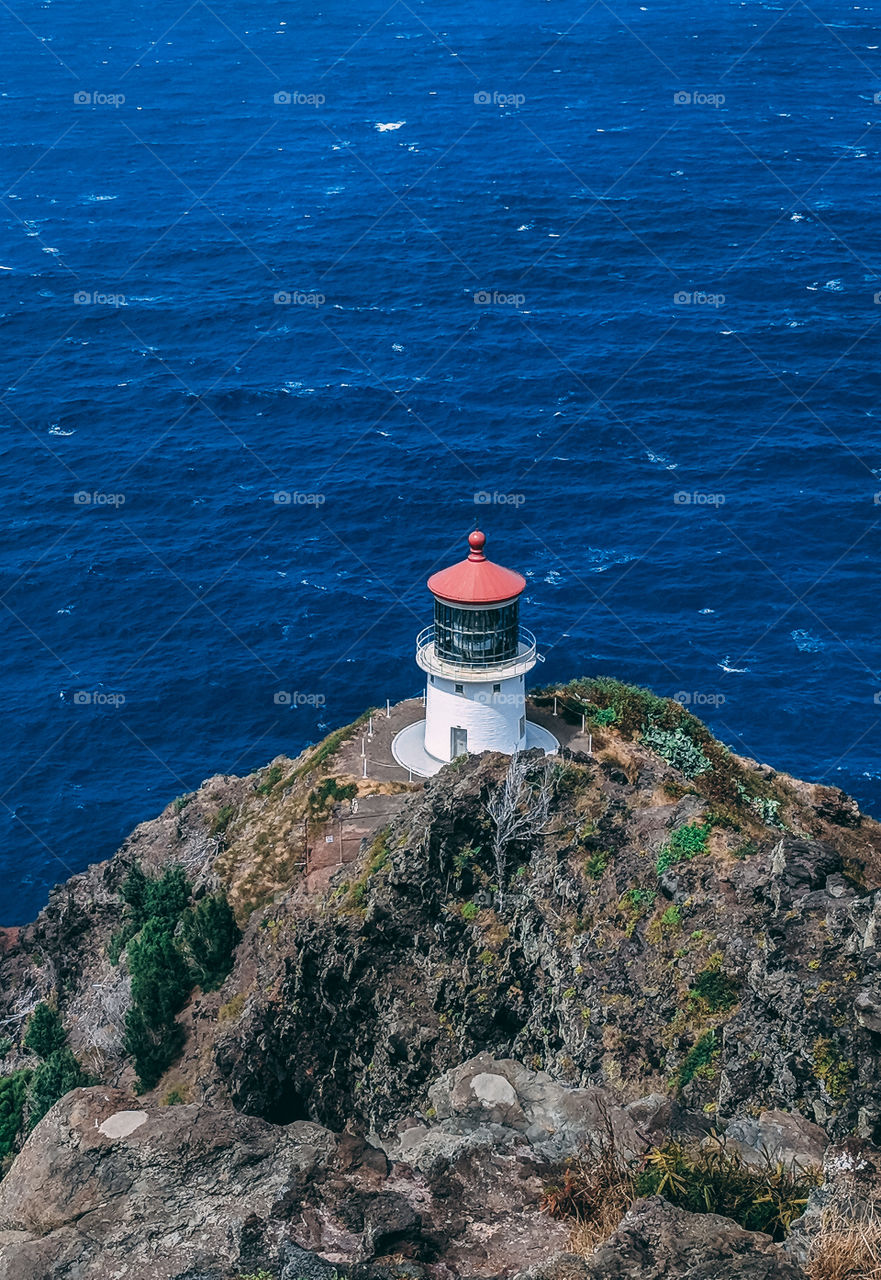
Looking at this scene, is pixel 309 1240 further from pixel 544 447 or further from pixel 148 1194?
pixel 544 447

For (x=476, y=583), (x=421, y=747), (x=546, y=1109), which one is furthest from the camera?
(x=421, y=747)

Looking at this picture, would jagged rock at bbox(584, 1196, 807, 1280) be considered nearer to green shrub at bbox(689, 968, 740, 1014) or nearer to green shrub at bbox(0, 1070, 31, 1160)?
green shrub at bbox(689, 968, 740, 1014)

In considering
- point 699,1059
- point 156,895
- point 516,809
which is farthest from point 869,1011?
point 156,895

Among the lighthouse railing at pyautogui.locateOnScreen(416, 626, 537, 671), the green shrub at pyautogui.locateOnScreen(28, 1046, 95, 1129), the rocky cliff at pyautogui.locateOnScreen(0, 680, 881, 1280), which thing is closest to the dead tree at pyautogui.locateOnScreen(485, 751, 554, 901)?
the rocky cliff at pyautogui.locateOnScreen(0, 680, 881, 1280)

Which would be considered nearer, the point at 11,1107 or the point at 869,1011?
the point at 869,1011

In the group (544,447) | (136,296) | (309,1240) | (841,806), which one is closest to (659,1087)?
(309,1240)

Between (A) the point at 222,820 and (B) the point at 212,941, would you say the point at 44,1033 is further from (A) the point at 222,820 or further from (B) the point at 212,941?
(A) the point at 222,820

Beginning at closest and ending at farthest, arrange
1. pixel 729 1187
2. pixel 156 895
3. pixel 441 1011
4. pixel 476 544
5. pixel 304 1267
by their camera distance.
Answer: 1. pixel 304 1267
2. pixel 729 1187
3. pixel 441 1011
4. pixel 476 544
5. pixel 156 895
